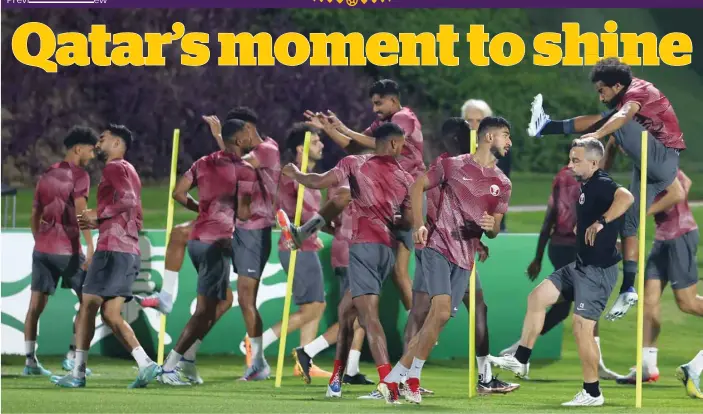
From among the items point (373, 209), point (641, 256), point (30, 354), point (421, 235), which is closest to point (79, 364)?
point (30, 354)

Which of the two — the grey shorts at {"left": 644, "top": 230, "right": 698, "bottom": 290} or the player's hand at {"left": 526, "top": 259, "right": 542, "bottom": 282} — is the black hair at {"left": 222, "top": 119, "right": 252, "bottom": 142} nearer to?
the player's hand at {"left": 526, "top": 259, "right": 542, "bottom": 282}

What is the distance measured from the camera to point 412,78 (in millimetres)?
39844

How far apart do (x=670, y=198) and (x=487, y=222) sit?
267cm

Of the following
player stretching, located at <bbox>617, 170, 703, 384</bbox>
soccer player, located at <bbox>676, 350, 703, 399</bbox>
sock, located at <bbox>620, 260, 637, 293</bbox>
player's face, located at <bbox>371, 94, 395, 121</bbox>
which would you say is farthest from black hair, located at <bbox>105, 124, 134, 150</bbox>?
soccer player, located at <bbox>676, 350, 703, 399</bbox>

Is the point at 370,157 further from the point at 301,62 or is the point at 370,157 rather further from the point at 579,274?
the point at 301,62

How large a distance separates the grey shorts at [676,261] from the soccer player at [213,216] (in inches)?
155

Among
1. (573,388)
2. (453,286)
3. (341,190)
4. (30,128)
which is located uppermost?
(30,128)

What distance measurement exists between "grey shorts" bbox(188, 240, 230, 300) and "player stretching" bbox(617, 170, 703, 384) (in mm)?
3971

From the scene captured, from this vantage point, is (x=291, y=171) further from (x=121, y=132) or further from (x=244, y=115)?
(x=244, y=115)

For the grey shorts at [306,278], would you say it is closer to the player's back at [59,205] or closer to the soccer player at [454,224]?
the player's back at [59,205]

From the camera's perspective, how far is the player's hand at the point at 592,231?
12102 mm

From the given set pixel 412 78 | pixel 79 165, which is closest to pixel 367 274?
pixel 79 165

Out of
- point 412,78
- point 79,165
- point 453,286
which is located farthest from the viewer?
point 412,78

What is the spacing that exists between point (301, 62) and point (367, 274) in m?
23.0
